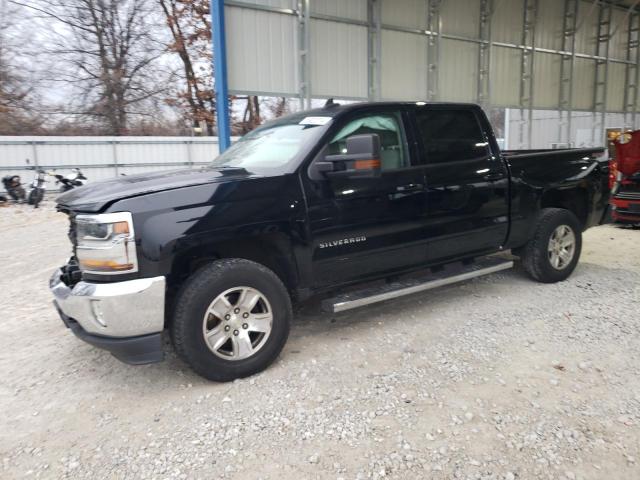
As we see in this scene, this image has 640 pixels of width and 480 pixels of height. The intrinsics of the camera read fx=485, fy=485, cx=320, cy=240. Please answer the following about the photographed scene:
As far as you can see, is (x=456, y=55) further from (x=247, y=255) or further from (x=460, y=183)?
(x=247, y=255)

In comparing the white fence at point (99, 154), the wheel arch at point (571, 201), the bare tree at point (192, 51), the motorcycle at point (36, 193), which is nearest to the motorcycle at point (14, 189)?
the motorcycle at point (36, 193)

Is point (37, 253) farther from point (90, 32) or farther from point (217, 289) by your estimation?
point (90, 32)

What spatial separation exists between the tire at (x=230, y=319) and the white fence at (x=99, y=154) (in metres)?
13.6

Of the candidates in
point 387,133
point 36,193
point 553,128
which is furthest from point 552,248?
point 36,193

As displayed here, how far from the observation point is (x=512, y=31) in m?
12.2

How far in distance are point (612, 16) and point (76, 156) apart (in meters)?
17.2

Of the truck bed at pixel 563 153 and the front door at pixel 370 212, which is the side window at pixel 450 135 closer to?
the front door at pixel 370 212

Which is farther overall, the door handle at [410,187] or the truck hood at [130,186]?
the door handle at [410,187]

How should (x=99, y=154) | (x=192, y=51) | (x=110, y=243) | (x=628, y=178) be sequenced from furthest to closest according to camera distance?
(x=192, y=51), (x=99, y=154), (x=628, y=178), (x=110, y=243)

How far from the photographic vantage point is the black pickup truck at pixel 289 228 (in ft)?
9.60

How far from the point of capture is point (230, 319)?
320 centimetres

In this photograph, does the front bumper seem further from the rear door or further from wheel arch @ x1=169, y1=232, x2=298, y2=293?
the rear door

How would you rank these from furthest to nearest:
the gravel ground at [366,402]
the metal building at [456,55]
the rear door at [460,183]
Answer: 1. the metal building at [456,55]
2. the rear door at [460,183]
3. the gravel ground at [366,402]

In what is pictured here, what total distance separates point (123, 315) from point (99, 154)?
14.9m
